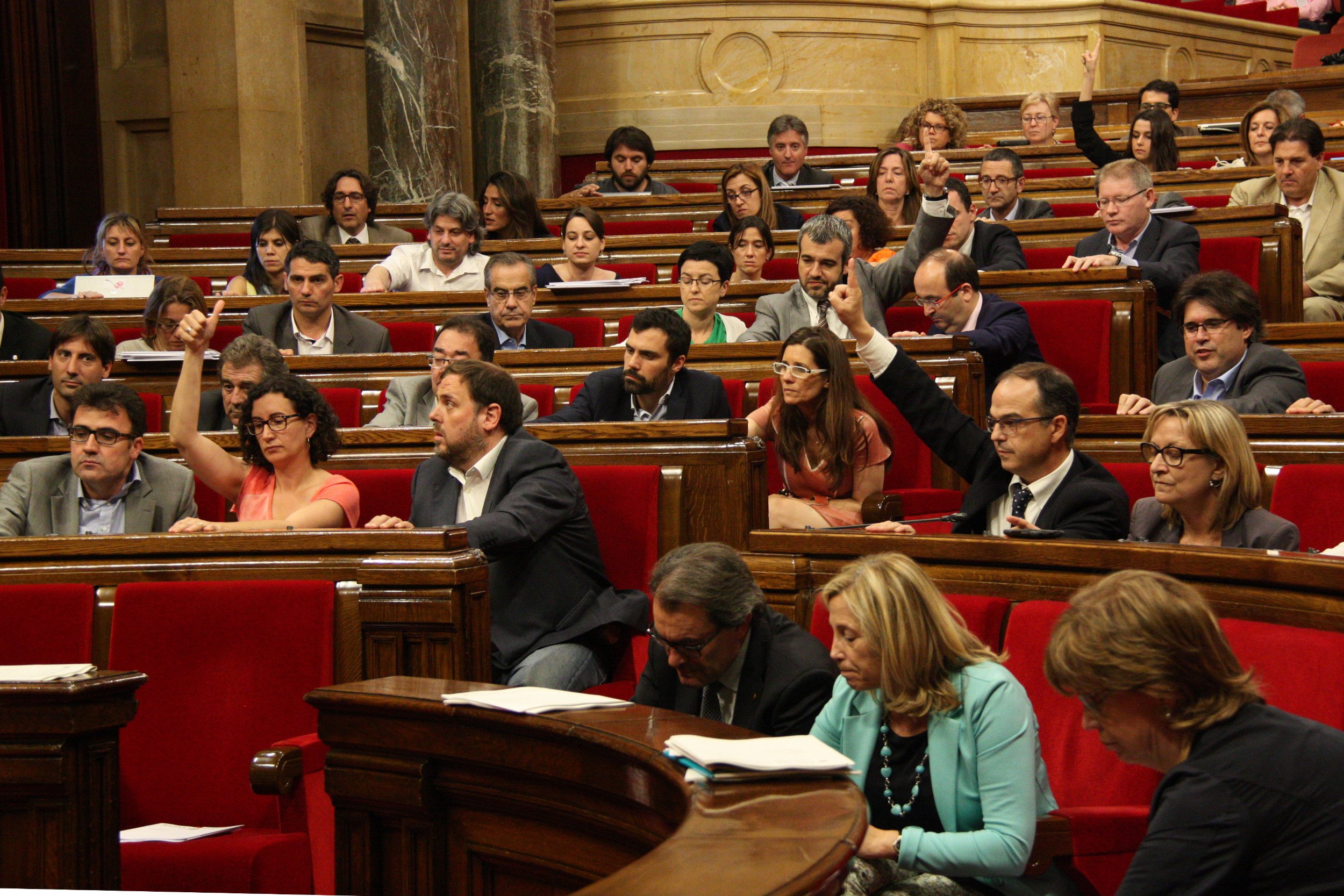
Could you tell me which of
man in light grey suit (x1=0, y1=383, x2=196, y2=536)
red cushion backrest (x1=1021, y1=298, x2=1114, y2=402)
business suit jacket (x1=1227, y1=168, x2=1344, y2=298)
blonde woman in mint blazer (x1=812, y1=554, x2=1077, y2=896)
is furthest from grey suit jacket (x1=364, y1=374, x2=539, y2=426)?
business suit jacket (x1=1227, y1=168, x2=1344, y2=298)

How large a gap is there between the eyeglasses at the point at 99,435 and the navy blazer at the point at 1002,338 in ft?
6.28

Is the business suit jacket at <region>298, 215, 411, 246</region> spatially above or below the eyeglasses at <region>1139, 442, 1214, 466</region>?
above

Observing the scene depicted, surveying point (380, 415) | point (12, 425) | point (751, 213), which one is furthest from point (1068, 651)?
point (751, 213)

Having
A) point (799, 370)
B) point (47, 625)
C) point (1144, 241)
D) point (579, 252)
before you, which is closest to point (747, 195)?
point (579, 252)

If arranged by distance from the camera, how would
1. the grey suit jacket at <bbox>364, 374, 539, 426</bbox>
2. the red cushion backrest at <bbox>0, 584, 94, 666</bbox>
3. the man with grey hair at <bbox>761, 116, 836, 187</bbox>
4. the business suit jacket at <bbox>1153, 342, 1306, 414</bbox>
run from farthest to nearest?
the man with grey hair at <bbox>761, 116, 836, 187</bbox>, the grey suit jacket at <bbox>364, 374, 539, 426</bbox>, the business suit jacket at <bbox>1153, 342, 1306, 414</bbox>, the red cushion backrest at <bbox>0, 584, 94, 666</bbox>

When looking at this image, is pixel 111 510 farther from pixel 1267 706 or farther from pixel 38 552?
pixel 1267 706

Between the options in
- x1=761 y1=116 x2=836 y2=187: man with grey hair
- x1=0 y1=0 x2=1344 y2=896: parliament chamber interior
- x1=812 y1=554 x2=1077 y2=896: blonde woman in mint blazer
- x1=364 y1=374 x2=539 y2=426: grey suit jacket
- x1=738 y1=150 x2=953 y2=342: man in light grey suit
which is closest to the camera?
x1=0 y1=0 x2=1344 y2=896: parliament chamber interior

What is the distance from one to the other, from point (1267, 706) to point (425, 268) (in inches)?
160

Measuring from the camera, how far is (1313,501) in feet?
7.76

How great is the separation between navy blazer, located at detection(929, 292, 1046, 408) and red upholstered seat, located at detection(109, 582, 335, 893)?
6.17ft

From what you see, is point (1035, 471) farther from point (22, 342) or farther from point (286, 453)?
point (22, 342)

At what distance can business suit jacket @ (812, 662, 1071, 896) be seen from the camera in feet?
5.08

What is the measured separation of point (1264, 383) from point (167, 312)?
293 centimetres

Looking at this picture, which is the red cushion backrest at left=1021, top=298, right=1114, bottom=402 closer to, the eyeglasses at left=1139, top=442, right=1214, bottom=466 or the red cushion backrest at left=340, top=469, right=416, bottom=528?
the eyeglasses at left=1139, top=442, right=1214, bottom=466
